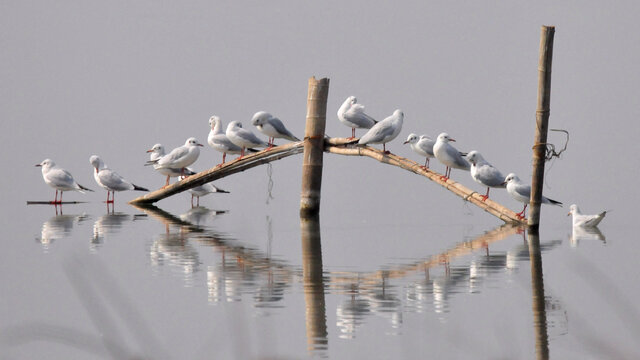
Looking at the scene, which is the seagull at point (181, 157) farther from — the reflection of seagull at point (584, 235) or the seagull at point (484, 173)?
the reflection of seagull at point (584, 235)

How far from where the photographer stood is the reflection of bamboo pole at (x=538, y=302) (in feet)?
32.2

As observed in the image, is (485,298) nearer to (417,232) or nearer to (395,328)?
(395,328)

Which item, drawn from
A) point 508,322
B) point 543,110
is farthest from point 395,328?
point 543,110

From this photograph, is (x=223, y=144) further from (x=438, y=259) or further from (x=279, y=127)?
(x=438, y=259)

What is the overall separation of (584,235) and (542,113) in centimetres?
207

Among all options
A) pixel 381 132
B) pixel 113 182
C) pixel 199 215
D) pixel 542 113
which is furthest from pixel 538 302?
pixel 113 182

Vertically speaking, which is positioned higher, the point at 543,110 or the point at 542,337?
the point at 543,110

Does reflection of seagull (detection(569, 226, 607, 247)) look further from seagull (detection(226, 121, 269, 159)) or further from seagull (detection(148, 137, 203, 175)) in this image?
seagull (detection(148, 137, 203, 175))

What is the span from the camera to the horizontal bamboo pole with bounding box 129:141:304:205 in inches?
823

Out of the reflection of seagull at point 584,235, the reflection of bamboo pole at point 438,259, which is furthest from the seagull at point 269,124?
the reflection of seagull at point 584,235

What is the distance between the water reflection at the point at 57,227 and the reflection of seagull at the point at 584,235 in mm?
7658

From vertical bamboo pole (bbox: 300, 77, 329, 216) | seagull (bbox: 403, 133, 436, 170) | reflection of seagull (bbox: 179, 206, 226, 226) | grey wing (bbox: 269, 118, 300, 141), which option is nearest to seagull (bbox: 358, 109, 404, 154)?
vertical bamboo pole (bbox: 300, 77, 329, 216)

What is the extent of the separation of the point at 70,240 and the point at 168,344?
7.32m

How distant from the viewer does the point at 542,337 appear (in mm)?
10172
